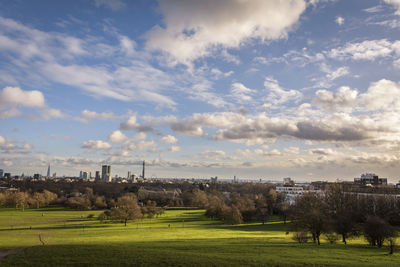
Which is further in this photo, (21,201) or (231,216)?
(21,201)

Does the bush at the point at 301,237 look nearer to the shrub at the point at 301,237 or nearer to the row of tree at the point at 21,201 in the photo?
the shrub at the point at 301,237

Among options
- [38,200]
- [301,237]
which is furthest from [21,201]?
[301,237]

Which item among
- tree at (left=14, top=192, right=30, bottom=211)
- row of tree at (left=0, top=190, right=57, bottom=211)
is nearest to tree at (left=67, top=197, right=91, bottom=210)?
row of tree at (left=0, top=190, right=57, bottom=211)

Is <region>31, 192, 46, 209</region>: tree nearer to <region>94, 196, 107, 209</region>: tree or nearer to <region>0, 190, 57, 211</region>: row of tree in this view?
<region>0, 190, 57, 211</region>: row of tree

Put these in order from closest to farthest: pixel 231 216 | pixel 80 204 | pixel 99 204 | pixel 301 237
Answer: pixel 301 237, pixel 231 216, pixel 80 204, pixel 99 204

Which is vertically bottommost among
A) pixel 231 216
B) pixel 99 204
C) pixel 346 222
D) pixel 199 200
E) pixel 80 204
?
pixel 99 204

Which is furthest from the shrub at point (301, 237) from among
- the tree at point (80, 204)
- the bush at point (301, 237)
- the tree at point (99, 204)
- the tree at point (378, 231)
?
the tree at point (99, 204)

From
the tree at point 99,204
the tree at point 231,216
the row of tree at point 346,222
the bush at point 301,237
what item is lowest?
the tree at point 99,204

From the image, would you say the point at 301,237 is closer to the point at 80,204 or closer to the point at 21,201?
the point at 80,204

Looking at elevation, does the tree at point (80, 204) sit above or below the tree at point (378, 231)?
below

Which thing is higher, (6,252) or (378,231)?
(378,231)

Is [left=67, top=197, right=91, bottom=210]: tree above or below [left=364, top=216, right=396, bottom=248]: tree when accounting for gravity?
below

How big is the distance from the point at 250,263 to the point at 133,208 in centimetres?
7445

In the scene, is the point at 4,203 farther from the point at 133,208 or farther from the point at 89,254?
the point at 89,254
